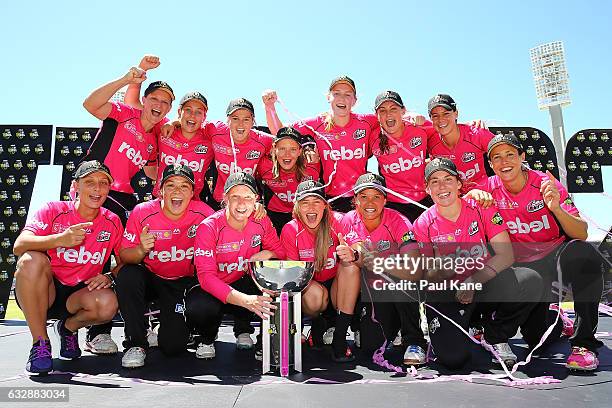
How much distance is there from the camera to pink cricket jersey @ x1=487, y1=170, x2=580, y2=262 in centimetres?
404

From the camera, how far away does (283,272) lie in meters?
3.34

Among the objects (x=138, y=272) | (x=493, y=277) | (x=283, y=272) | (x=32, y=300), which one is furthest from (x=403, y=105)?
(x=32, y=300)

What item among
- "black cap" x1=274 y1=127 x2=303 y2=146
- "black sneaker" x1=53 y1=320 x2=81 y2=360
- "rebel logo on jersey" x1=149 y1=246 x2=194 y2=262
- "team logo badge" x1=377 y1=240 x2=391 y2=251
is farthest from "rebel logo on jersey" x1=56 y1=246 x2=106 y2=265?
"team logo badge" x1=377 y1=240 x2=391 y2=251

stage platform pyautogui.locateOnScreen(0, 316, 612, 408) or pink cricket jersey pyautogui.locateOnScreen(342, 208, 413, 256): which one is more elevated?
pink cricket jersey pyautogui.locateOnScreen(342, 208, 413, 256)

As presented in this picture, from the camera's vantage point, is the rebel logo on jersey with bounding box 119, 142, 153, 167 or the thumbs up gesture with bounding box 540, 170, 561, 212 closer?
the thumbs up gesture with bounding box 540, 170, 561, 212

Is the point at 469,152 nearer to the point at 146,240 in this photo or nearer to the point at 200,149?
the point at 200,149

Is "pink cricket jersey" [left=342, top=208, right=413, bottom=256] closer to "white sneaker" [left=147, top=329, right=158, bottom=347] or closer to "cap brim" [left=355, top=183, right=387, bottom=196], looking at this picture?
"cap brim" [left=355, top=183, right=387, bottom=196]

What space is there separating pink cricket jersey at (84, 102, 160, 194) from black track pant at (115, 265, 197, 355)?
127 cm

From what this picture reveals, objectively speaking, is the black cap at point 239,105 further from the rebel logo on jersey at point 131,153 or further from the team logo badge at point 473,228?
the team logo badge at point 473,228

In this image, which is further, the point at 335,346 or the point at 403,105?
the point at 403,105

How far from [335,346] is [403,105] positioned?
102 inches

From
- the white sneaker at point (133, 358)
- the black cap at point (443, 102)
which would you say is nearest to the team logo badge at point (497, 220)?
the black cap at point (443, 102)

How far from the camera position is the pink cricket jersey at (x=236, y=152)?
505cm

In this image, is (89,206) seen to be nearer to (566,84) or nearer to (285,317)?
(285,317)
